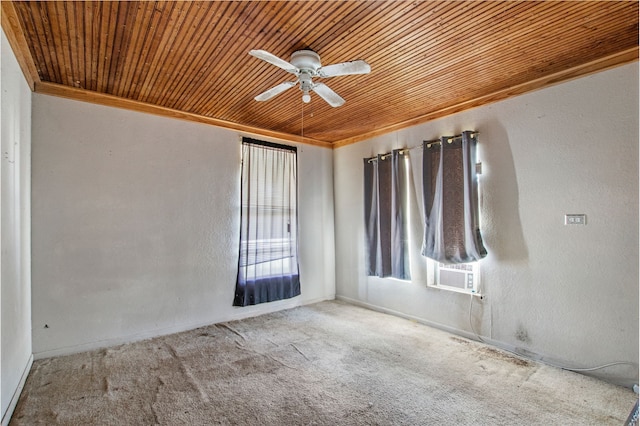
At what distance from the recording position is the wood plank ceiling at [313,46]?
6.81 feet

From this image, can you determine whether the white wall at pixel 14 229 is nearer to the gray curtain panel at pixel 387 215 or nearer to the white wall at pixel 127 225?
the white wall at pixel 127 225

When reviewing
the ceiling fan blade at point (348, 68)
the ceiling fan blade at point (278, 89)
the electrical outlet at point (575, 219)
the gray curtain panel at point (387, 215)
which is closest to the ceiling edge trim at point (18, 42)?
the ceiling fan blade at point (278, 89)

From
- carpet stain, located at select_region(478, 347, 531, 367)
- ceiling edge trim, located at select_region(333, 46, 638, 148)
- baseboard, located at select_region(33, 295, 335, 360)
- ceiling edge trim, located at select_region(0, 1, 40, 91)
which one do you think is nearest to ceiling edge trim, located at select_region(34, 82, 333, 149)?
ceiling edge trim, located at select_region(0, 1, 40, 91)

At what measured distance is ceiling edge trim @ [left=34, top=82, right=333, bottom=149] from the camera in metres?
3.16

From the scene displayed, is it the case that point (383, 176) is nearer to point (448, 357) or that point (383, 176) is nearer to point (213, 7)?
point (448, 357)

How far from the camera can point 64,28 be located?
2256 millimetres

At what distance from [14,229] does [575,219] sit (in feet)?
15.6

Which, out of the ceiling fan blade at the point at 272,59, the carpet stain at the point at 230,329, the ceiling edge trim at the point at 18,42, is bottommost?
the carpet stain at the point at 230,329

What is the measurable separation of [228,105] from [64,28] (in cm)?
166

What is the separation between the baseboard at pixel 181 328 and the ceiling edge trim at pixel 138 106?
2.55 metres

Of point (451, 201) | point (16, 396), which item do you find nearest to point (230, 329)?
point (16, 396)

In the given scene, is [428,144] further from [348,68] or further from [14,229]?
[14,229]

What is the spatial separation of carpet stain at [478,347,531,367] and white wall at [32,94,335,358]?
2824 millimetres

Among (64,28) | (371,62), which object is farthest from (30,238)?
(371,62)
